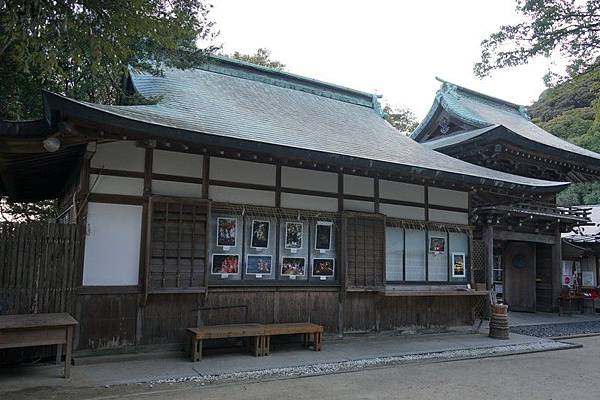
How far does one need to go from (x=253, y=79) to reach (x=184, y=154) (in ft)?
17.5

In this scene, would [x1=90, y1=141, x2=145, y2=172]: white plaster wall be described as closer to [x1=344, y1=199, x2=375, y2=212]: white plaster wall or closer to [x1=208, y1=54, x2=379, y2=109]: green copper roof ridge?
[x1=344, y1=199, x2=375, y2=212]: white plaster wall

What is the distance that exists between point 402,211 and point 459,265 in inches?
75.0

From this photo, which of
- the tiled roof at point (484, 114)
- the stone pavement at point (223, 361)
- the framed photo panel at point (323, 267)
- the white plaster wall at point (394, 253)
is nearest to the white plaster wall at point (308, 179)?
the framed photo panel at point (323, 267)

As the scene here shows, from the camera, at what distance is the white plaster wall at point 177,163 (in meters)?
7.04

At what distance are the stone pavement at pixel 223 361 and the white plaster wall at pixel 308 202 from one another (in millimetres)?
2376

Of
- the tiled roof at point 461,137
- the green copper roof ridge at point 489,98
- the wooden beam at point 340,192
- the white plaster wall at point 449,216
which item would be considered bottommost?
the white plaster wall at point 449,216

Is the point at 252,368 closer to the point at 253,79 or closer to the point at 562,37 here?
the point at 253,79

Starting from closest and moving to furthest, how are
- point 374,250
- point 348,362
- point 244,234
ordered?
point 348,362 → point 244,234 → point 374,250

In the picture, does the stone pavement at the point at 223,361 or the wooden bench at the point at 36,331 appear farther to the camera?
the stone pavement at the point at 223,361

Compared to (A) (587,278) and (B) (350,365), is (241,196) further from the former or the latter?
(A) (587,278)

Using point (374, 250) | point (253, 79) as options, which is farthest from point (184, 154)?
point (253, 79)

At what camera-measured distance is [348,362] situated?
688cm

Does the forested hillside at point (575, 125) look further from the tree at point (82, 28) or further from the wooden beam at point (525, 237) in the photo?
the tree at point (82, 28)

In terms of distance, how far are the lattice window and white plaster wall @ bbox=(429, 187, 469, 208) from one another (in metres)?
5.01
